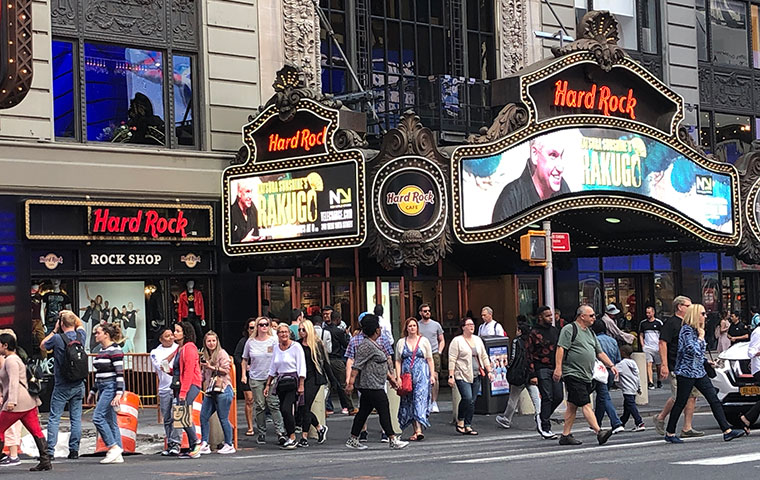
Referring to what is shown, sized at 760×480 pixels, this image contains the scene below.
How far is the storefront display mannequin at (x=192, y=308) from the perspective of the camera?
82.5 feet

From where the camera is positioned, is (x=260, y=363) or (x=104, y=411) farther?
(x=260, y=363)

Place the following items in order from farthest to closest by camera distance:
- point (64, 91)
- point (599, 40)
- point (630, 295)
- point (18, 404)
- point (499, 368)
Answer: point (630, 295), point (599, 40), point (64, 91), point (499, 368), point (18, 404)

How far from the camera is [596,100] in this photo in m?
24.9

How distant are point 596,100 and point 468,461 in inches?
472

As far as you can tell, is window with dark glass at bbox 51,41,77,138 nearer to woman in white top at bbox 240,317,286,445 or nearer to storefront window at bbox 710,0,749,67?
woman in white top at bbox 240,317,286,445

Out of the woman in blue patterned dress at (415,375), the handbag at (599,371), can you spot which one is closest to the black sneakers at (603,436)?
the handbag at (599,371)

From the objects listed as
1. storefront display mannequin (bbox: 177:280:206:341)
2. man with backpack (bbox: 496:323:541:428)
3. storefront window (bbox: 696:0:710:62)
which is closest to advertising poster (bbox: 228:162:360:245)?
storefront display mannequin (bbox: 177:280:206:341)

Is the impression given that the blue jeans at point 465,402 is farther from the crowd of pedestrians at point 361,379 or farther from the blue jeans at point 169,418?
the blue jeans at point 169,418

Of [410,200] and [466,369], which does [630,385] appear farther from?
[410,200]

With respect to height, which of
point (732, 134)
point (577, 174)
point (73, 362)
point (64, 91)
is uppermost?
point (732, 134)

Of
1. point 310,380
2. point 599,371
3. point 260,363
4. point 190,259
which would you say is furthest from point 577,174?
point 260,363

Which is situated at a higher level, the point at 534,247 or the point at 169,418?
the point at 534,247

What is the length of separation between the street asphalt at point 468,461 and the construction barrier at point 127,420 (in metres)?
0.20

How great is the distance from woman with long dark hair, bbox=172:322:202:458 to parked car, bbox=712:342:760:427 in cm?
700
